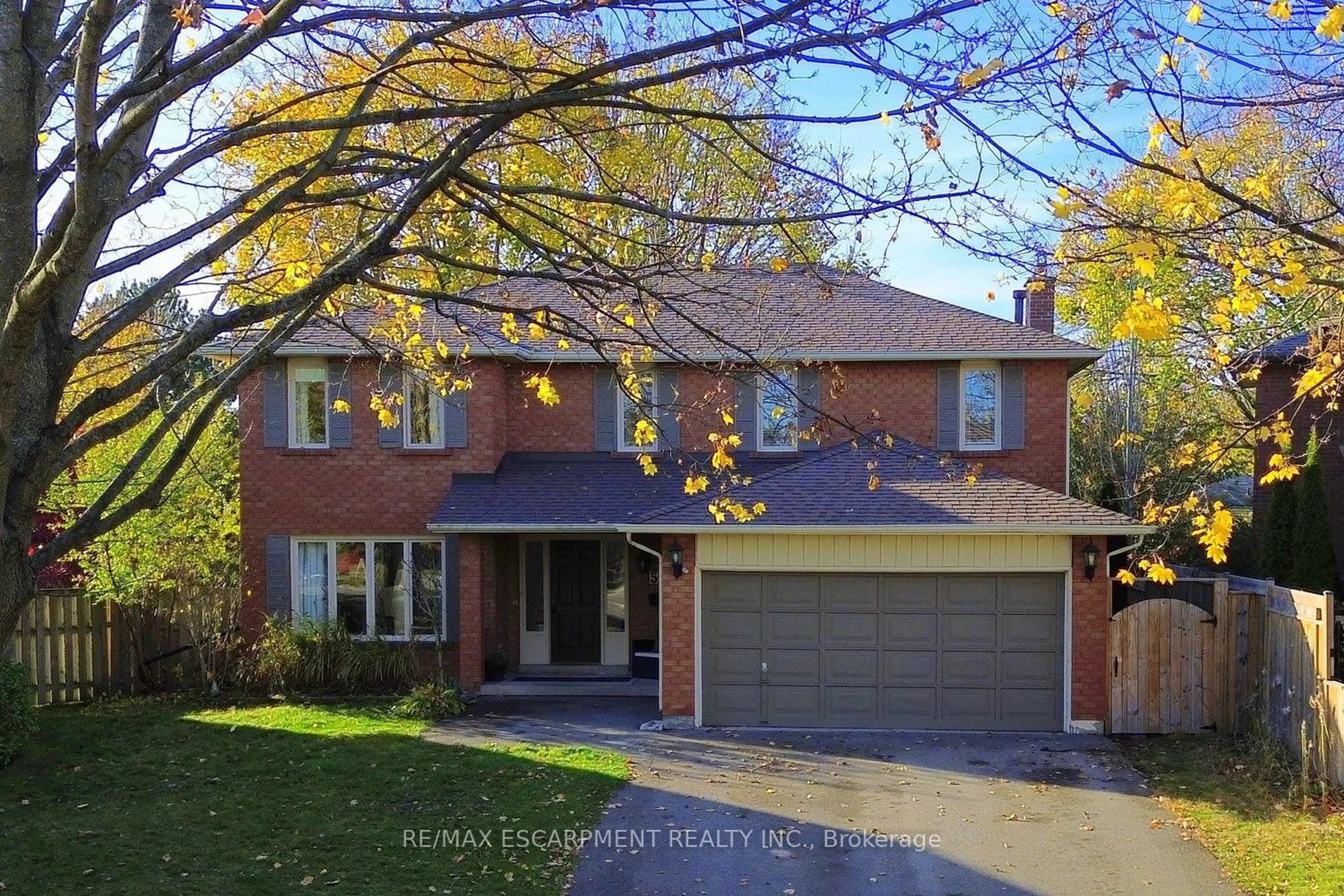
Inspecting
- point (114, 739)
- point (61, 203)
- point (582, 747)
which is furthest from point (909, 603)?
point (61, 203)

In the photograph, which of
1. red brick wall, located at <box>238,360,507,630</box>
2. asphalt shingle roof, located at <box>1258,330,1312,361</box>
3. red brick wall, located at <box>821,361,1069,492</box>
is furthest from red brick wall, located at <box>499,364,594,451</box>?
asphalt shingle roof, located at <box>1258,330,1312,361</box>

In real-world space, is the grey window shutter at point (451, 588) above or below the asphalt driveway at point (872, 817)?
above

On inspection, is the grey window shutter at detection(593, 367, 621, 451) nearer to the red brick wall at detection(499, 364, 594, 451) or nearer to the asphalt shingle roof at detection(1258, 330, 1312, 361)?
the red brick wall at detection(499, 364, 594, 451)

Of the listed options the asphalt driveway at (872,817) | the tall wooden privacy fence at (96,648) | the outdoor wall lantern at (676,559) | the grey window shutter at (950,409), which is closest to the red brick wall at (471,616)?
the asphalt driveway at (872,817)

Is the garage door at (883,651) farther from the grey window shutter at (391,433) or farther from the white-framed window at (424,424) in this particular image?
the grey window shutter at (391,433)

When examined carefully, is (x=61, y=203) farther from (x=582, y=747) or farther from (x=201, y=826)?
(x=582, y=747)

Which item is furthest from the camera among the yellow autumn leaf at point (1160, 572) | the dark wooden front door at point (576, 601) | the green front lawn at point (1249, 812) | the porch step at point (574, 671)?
the dark wooden front door at point (576, 601)

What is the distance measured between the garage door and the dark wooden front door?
13.0 ft

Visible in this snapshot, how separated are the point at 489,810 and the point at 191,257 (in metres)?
6.22

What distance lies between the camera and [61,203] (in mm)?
4840

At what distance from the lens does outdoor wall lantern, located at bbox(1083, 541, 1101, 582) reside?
13930mm

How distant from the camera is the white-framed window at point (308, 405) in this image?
1728cm

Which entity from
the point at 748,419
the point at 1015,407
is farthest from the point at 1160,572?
the point at 748,419
